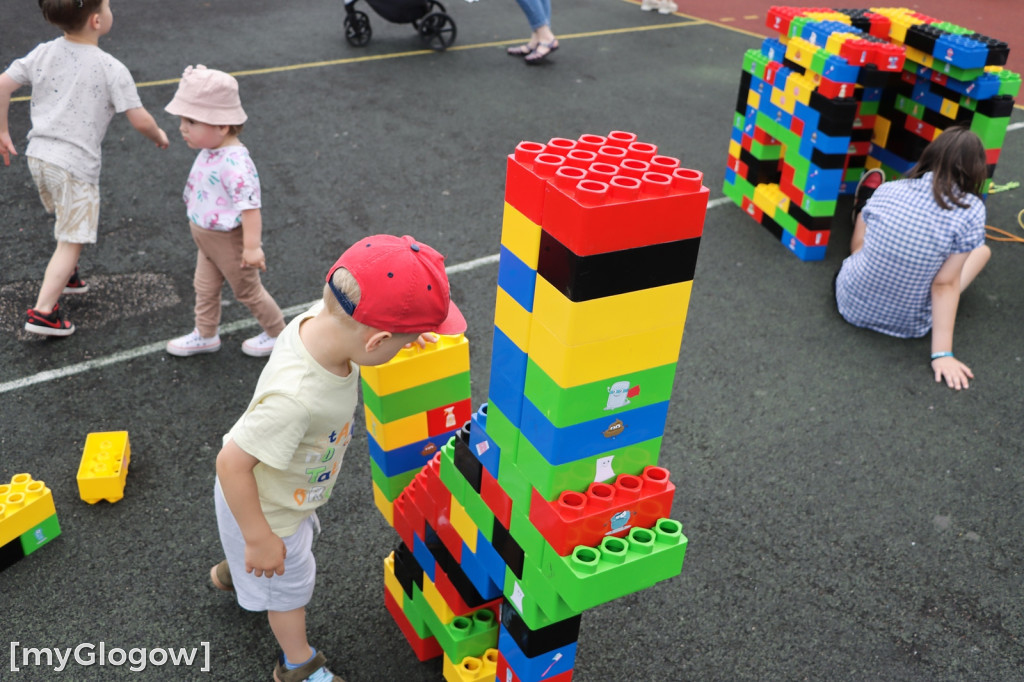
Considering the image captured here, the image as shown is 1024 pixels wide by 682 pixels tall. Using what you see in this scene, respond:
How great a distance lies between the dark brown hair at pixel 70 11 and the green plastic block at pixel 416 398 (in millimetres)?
2370

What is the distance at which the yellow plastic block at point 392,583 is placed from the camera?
8.87 ft

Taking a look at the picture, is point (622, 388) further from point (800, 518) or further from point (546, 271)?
point (800, 518)

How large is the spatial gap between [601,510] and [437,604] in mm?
831

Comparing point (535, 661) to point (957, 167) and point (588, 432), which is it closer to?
point (588, 432)

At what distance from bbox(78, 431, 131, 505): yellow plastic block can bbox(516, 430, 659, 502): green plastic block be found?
1.85 m

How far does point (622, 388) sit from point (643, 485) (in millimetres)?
285

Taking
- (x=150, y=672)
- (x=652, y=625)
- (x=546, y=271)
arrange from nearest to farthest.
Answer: (x=546, y=271), (x=150, y=672), (x=652, y=625)

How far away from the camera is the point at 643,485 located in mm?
1975

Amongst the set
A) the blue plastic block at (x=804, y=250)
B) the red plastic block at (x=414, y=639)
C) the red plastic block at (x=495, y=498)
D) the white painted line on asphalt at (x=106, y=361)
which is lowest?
the red plastic block at (x=414, y=639)

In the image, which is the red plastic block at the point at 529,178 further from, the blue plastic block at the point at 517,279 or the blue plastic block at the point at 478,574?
the blue plastic block at the point at 478,574

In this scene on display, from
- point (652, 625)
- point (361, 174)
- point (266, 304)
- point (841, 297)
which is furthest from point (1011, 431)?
point (361, 174)

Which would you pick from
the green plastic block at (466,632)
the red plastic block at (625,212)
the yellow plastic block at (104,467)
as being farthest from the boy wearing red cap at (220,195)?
the red plastic block at (625,212)

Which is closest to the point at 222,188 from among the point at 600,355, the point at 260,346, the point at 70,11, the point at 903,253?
the point at 260,346

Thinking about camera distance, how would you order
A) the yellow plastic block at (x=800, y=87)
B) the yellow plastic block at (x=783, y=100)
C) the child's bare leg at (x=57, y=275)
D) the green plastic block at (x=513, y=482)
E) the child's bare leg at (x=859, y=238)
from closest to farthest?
the green plastic block at (x=513, y=482)
the child's bare leg at (x=57, y=275)
the child's bare leg at (x=859, y=238)
the yellow plastic block at (x=800, y=87)
the yellow plastic block at (x=783, y=100)
